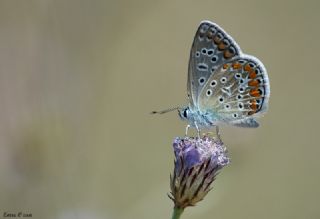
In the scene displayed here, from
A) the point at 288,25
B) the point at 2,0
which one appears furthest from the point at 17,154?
the point at 288,25

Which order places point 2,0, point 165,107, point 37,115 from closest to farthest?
point 37,115
point 2,0
point 165,107

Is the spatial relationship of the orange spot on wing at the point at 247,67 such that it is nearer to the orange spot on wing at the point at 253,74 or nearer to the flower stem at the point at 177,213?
the orange spot on wing at the point at 253,74

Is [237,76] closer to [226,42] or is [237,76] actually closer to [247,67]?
[247,67]

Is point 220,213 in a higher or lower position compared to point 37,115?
lower

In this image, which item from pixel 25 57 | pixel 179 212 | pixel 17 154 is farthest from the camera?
pixel 25 57

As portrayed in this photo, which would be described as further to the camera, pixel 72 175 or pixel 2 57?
pixel 2 57

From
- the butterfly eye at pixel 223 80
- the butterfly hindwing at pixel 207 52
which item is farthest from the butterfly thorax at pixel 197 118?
the butterfly eye at pixel 223 80

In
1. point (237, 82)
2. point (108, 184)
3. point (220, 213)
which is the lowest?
point (220, 213)

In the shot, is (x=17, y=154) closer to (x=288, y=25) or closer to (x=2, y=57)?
(x=2, y=57)

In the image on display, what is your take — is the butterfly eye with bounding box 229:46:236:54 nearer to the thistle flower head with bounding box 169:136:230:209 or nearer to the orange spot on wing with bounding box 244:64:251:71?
the orange spot on wing with bounding box 244:64:251:71
